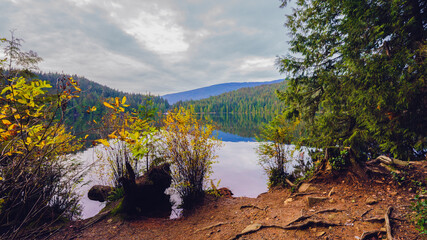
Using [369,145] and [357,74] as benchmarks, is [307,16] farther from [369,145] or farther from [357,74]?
[369,145]

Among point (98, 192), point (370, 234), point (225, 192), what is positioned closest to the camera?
point (370, 234)

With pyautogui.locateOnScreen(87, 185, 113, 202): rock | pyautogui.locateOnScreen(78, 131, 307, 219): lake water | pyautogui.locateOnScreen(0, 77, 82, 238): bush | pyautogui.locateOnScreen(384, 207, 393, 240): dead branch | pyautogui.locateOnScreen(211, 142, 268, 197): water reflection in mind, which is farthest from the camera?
pyautogui.locateOnScreen(211, 142, 268, 197): water reflection

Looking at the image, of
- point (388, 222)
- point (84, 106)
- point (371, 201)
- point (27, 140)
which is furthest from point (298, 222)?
point (27, 140)

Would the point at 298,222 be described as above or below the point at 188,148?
below

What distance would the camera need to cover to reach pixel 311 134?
8398mm

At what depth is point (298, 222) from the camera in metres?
3.61

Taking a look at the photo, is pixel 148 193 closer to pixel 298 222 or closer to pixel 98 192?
pixel 98 192

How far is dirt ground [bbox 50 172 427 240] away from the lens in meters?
3.14

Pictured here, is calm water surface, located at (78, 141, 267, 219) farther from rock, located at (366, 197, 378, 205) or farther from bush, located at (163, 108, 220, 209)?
rock, located at (366, 197, 378, 205)

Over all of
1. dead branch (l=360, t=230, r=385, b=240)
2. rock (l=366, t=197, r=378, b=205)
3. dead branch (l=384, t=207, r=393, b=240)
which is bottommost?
dead branch (l=360, t=230, r=385, b=240)

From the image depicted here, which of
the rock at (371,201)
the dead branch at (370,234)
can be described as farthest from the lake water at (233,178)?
the dead branch at (370,234)

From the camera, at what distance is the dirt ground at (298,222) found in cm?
314

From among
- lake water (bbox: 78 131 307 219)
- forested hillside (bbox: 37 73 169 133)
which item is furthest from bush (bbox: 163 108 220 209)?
lake water (bbox: 78 131 307 219)

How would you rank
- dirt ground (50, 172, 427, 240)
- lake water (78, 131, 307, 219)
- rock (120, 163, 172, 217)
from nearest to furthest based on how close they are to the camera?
dirt ground (50, 172, 427, 240)
rock (120, 163, 172, 217)
lake water (78, 131, 307, 219)
